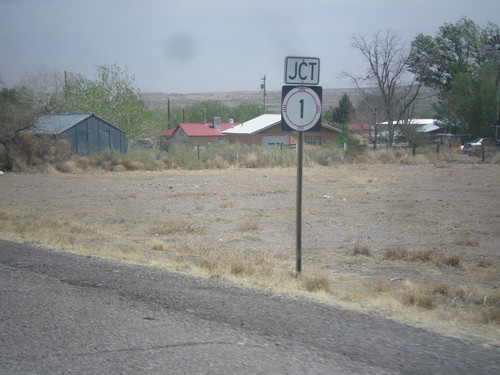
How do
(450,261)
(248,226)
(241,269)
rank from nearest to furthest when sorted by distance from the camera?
(241,269) < (450,261) < (248,226)

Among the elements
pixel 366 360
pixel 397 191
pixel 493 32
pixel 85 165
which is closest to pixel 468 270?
pixel 366 360

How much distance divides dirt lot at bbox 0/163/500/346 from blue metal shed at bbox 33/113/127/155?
12.5 m

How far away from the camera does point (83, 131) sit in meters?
51.2

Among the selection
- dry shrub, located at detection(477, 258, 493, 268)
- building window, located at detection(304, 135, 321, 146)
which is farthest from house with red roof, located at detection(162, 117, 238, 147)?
dry shrub, located at detection(477, 258, 493, 268)

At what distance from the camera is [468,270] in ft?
42.6

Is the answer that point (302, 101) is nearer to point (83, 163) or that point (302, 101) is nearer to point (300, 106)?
point (300, 106)

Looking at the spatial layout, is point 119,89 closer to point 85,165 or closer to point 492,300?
point 85,165

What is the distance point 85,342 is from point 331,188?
81.6ft

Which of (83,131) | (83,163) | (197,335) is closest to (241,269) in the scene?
(197,335)

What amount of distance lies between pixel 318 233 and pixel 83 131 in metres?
36.4

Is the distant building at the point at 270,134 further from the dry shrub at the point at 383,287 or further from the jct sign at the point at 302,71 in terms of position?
the dry shrub at the point at 383,287

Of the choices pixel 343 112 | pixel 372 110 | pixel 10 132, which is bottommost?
pixel 10 132

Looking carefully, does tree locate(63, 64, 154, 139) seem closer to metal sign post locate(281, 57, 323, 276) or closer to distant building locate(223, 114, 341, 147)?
distant building locate(223, 114, 341, 147)

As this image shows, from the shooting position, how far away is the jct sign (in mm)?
10551
